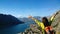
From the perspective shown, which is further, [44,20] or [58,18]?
[58,18]

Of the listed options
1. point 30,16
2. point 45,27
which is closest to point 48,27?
point 45,27

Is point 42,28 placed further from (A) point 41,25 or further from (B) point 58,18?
(B) point 58,18

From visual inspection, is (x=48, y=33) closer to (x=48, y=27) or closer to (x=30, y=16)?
(x=48, y=27)

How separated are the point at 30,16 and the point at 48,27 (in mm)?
878

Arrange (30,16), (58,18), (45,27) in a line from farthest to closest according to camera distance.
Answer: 1. (58,18)
2. (30,16)
3. (45,27)

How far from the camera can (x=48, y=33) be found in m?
6.65

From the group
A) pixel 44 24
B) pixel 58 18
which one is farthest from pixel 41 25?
pixel 58 18

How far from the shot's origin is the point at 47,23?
671 centimetres

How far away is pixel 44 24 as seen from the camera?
6668 millimetres

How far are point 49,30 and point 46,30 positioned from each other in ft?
0.36

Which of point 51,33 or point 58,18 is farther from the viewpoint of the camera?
point 58,18

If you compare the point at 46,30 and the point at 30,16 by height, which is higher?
the point at 30,16

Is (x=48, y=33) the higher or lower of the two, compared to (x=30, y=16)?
lower

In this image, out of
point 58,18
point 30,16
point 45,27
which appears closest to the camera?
point 45,27
